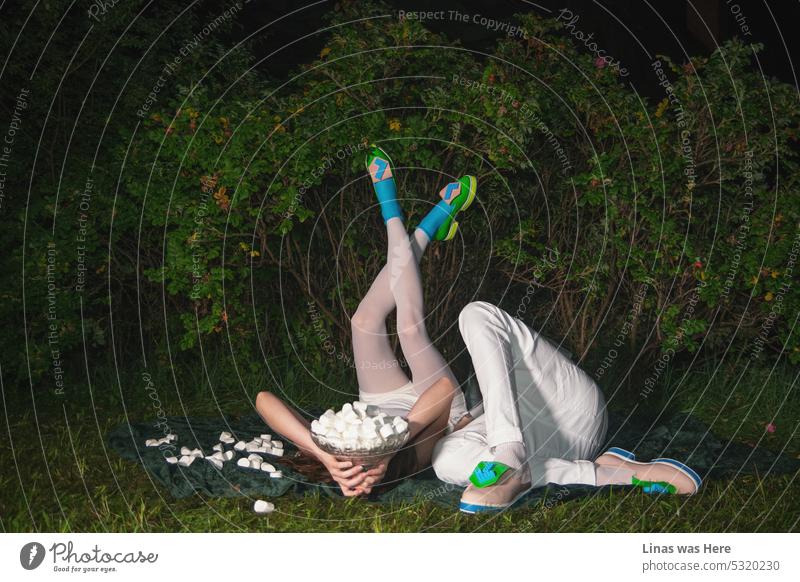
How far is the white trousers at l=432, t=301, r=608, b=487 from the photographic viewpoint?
11.6 ft

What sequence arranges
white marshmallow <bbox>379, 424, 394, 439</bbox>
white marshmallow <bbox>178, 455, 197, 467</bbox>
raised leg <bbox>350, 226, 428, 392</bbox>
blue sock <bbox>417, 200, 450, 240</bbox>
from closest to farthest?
white marshmallow <bbox>379, 424, 394, 439</bbox>, white marshmallow <bbox>178, 455, 197, 467</bbox>, raised leg <bbox>350, 226, 428, 392</bbox>, blue sock <bbox>417, 200, 450, 240</bbox>

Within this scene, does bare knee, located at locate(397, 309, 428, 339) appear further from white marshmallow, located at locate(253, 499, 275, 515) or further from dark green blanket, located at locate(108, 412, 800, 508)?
white marshmallow, located at locate(253, 499, 275, 515)

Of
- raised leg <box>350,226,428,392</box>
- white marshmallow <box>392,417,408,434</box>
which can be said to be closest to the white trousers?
white marshmallow <box>392,417,408,434</box>

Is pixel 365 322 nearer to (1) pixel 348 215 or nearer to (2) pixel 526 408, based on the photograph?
(1) pixel 348 215

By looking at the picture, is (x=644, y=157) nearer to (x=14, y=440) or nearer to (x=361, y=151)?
(x=361, y=151)

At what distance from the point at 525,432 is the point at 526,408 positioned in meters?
0.13

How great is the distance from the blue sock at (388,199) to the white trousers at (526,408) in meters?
1.30

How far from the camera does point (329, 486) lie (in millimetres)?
3938

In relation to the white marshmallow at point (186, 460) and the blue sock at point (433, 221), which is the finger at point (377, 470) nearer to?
the white marshmallow at point (186, 460)

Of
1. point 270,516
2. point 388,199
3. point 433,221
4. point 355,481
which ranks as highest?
point 388,199

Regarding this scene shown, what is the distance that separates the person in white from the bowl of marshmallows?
0.37 m

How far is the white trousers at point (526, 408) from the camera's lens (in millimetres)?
3523

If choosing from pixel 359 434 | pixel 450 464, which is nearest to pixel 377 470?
pixel 359 434
